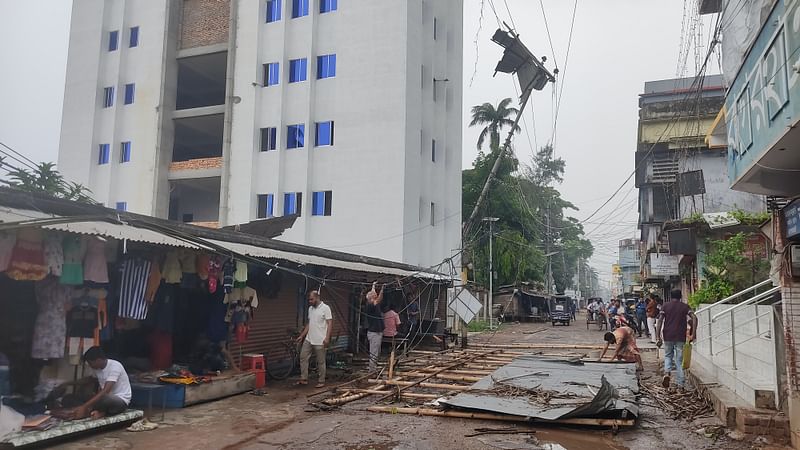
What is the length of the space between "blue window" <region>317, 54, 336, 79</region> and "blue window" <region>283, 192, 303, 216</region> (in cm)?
598

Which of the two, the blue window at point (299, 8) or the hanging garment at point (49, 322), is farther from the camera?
the blue window at point (299, 8)

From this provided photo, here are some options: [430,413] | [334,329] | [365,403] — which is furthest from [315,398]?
[334,329]

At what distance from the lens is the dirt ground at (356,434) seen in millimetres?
6738

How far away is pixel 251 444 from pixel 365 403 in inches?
106

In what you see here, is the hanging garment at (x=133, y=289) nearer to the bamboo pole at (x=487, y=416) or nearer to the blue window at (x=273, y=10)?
the bamboo pole at (x=487, y=416)

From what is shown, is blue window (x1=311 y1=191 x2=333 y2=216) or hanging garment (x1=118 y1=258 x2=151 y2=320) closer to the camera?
hanging garment (x1=118 y1=258 x2=151 y2=320)

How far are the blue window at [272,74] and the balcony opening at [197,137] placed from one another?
3.69 metres

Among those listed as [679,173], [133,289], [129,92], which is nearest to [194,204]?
[129,92]

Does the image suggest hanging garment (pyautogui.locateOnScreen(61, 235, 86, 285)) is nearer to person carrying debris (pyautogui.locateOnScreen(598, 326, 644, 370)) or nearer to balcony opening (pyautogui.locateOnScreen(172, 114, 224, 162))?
person carrying debris (pyautogui.locateOnScreen(598, 326, 644, 370))

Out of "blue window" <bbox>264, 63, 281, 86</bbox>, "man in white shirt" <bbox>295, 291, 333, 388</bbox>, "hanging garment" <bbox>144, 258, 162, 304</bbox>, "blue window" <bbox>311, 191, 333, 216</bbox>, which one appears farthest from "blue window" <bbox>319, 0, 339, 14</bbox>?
"hanging garment" <bbox>144, 258, 162, 304</bbox>

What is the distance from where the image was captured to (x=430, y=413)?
26.9 ft

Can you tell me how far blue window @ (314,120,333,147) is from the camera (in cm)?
2747

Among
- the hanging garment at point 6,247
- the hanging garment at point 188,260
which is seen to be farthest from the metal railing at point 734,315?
the hanging garment at point 6,247

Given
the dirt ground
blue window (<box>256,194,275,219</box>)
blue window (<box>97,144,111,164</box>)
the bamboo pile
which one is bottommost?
the dirt ground
